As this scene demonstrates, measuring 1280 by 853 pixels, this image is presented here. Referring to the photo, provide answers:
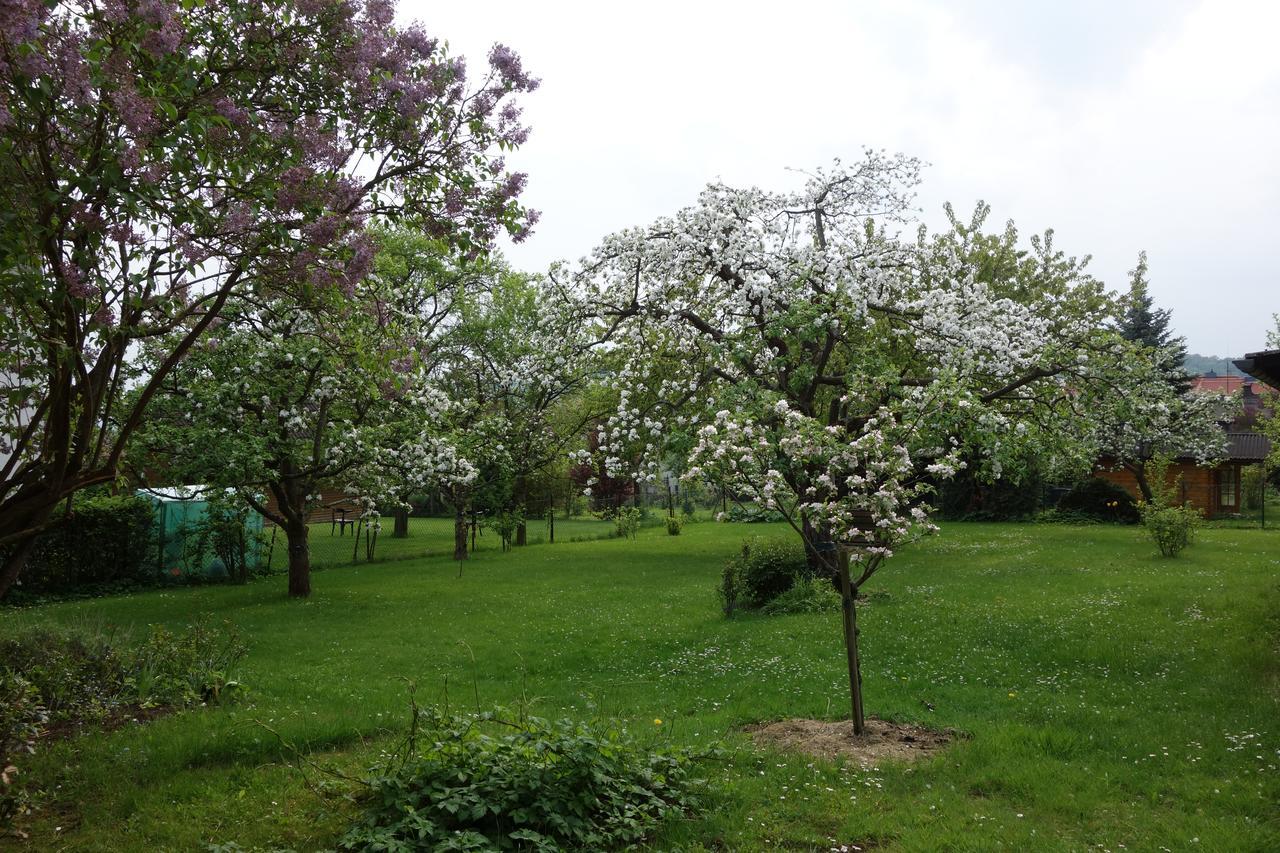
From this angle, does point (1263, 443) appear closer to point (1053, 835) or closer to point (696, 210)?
point (696, 210)

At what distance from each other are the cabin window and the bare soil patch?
29.6 m

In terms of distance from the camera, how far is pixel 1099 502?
90.9ft

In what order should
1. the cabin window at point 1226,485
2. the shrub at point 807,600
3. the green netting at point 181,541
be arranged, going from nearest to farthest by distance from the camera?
the shrub at point 807,600
the green netting at point 181,541
the cabin window at point 1226,485

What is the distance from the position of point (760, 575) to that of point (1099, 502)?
19757 mm

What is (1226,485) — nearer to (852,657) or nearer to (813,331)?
(813,331)

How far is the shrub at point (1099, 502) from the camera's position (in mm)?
27047

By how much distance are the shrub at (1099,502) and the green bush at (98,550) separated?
27.7 metres

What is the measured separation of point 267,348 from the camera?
45.9ft

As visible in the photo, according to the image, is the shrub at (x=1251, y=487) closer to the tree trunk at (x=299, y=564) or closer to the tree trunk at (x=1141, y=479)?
the tree trunk at (x=1141, y=479)

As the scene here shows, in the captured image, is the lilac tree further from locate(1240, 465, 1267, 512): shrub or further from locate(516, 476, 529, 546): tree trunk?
locate(1240, 465, 1267, 512): shrub

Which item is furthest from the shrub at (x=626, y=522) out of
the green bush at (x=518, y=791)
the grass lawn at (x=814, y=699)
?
the green bush at (x=518, y=791)

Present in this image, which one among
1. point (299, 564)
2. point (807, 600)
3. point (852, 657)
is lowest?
point (807, 600)

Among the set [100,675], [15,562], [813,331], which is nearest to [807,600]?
[813,331]

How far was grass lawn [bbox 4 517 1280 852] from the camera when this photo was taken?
5.07m
